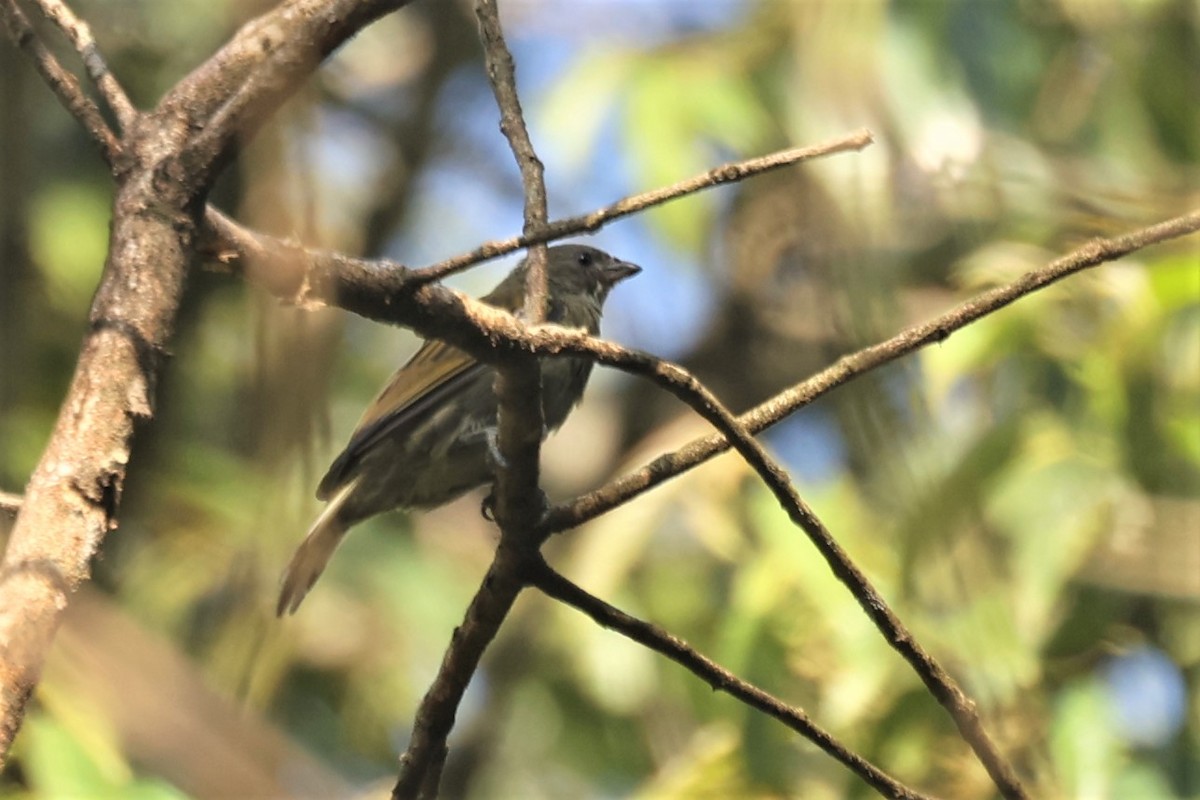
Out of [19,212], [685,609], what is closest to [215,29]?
[19,212]

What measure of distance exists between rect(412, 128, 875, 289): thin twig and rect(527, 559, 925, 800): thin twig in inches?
22.9

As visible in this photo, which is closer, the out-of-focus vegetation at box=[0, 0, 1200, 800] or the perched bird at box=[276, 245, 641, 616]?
the out-of-focus vegetation at box=[0, 0, 1200, 800]

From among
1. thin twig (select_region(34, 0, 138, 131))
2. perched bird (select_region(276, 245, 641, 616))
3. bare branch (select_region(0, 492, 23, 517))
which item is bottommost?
bare branch (select_region(0, 492, 23, 517))

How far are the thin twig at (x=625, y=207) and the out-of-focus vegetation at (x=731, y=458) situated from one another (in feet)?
0.64

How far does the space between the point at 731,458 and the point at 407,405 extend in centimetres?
120

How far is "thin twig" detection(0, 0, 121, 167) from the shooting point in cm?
184

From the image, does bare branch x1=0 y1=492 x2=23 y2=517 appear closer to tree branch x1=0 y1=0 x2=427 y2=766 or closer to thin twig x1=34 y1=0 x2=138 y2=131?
tree branch x1=0 y1=0 x2=427 y2=766

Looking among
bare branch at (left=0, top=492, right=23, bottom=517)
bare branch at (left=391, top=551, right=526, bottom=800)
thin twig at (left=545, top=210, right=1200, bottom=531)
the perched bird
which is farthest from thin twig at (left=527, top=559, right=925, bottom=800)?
the perched bird

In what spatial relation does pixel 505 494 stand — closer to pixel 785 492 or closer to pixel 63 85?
pixel 785 492

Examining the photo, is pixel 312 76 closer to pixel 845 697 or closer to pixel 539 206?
pixel 539 206

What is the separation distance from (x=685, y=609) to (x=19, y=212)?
3038mm

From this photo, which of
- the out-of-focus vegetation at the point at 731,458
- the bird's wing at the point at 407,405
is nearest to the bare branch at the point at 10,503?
the out-of-focus vegetation at the point at 731,458

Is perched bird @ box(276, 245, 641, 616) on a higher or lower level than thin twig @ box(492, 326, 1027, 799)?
higher

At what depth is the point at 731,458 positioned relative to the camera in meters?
5.32
